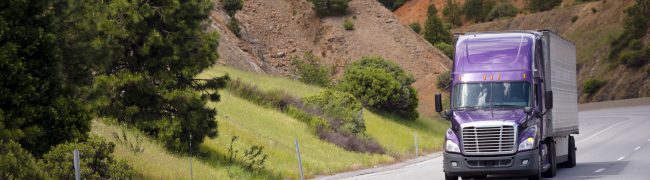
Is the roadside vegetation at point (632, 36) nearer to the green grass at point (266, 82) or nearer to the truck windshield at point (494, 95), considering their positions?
the green grass at point (266, 82)

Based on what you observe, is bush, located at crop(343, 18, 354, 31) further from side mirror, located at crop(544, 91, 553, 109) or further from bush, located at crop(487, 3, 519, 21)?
bush, located at crop(487, 3, 519, 21)

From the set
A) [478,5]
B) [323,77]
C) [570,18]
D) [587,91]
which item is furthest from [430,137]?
[478,5]

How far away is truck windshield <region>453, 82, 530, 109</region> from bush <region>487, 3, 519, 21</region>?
137 meters

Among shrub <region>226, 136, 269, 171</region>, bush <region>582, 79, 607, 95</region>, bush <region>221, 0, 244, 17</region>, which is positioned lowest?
bush <region>582, 79, 607, 95</region>

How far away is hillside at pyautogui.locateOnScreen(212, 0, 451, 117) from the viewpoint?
80.6 m

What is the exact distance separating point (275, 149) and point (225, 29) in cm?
3840

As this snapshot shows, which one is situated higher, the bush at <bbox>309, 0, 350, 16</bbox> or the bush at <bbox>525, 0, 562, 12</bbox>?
the bush at <bbox>309, 0, 350, 16</bbox>

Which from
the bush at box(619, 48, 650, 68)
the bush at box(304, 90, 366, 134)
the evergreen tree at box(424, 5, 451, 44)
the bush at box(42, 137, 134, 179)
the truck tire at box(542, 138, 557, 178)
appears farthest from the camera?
the evergreen tree at box(424, 5, 451, 44)

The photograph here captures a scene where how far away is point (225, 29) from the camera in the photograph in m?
69.2

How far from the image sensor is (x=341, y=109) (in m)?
45.4

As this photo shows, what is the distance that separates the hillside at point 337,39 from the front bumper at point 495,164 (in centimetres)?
5703

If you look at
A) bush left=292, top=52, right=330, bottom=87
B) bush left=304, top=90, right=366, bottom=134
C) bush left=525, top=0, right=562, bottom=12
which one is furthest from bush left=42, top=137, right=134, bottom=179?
bush left=525, top=0, right=562, bottom=12

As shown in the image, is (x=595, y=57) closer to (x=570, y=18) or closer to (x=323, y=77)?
(x=570, y=18)

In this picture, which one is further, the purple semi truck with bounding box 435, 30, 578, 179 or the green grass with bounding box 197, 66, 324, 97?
the green grass with bounding box 197, 66, 324, 97
